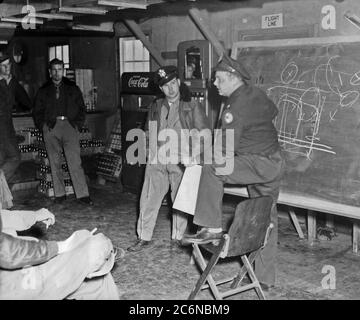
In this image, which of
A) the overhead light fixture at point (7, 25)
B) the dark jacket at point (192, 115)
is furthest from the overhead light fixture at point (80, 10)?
the dark jacket at point (192, 115)

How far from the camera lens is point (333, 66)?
440 cm

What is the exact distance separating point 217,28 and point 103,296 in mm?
4451

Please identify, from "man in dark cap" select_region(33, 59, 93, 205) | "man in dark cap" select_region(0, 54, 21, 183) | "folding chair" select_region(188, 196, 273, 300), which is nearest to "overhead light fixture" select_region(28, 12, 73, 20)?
"man in dark cap" select_region(33, 59, 93, 205)

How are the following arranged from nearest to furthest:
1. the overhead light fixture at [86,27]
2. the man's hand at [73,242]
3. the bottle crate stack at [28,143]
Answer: the man's hand at [73,242], the bottle crate stack at [28,143], the overhead light fixture at [86,27]

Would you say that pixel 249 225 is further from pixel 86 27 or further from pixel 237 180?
pixel 86 27

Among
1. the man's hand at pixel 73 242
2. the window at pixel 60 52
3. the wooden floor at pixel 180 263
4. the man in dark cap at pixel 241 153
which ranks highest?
the window at pixel 60 52

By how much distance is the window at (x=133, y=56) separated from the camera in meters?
8.19

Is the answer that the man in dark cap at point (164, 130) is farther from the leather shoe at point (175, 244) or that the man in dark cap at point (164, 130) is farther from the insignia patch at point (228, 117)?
the insignia patch at point (228, 117)

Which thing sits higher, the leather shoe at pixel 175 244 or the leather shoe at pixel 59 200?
the leather shoe at pixel 59 200

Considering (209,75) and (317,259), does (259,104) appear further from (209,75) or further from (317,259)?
(209,75)

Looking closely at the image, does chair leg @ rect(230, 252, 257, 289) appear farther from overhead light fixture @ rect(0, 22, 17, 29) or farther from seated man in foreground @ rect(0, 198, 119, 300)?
overhead light fixture @ rect(0, 22, 17, 29)

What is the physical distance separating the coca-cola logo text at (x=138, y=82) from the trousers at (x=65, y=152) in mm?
987

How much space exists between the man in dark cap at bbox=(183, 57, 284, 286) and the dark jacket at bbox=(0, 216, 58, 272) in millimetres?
1410

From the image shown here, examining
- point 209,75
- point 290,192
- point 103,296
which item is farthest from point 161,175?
point 103,296
